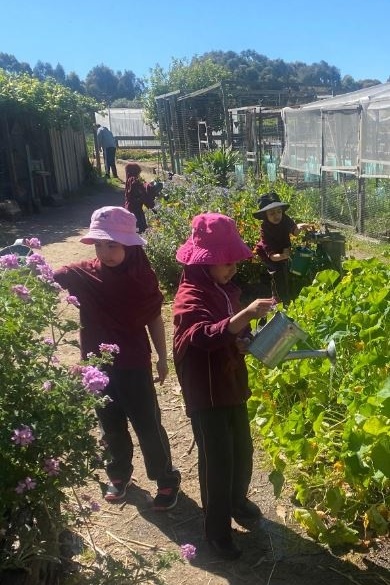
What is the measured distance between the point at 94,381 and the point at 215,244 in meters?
0.91

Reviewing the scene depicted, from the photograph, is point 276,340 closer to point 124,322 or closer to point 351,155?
point 124,322

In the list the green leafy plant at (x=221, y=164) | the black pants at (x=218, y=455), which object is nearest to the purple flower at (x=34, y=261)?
the black pants at (x=218, y=455)

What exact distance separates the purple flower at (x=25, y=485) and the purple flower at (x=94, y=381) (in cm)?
30

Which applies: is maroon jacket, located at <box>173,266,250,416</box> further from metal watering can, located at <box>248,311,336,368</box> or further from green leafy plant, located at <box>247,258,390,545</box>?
green leafy plant, located at <box>247,258,390,545</box>

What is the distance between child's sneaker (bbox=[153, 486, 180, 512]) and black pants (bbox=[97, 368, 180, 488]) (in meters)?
0.03

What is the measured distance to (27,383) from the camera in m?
1.75

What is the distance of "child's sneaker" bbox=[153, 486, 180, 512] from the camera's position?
3053mm

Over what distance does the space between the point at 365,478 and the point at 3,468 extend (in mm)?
1422

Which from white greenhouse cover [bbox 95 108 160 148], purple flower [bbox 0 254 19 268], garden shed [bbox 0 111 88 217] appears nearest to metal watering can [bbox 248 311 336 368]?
purple flower [bbox 0 254 19 268]

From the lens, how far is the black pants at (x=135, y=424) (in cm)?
292

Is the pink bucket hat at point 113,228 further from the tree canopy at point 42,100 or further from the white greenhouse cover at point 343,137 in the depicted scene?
the tree canopy at point 42,100

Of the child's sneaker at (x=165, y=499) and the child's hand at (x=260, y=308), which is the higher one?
the child's hand at (x=260, y=308)

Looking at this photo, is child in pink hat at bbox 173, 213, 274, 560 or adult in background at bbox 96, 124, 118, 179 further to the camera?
adult in background at bbox 96, 124, 118, 179

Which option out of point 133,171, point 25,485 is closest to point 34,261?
point 25,485
